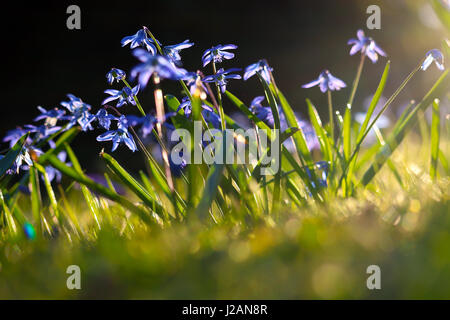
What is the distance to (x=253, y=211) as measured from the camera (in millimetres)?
1707

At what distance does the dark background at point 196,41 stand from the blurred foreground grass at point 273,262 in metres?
4.84

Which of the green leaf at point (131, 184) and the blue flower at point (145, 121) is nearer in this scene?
the blue flower at point (145, 121)

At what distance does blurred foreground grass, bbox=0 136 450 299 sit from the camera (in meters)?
0.97

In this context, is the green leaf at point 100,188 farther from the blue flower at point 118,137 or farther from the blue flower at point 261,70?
the blue flower at point 261,70

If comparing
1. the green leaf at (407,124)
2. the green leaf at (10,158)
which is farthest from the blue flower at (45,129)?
the green leaf at (407,124)

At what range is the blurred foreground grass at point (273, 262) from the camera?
0.97 metres

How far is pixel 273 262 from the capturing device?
1067 millimetres

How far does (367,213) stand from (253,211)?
0.49 meters

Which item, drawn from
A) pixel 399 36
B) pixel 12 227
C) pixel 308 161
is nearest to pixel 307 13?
pixel 399 36

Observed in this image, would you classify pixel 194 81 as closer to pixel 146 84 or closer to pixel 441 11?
pixel 146 84

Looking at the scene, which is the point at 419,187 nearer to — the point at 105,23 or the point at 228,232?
the point at 228,232

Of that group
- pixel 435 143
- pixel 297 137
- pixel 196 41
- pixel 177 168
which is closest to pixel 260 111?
pixel 297 137
